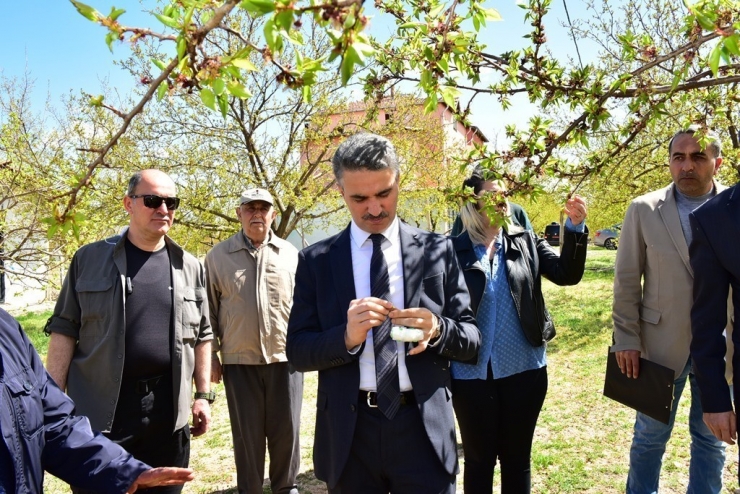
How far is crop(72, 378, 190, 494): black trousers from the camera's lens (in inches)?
111

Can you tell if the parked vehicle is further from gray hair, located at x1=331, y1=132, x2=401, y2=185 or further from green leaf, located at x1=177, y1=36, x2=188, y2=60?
green leaf, located at x1=177, y1=36, x2=188, y2=60

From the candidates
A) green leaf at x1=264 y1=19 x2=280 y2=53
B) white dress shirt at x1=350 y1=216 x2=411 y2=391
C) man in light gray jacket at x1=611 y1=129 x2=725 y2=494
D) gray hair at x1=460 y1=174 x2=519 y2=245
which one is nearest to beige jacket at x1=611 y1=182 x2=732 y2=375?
man in light gray jacket at x1=611 y1=129 x2=725 y2=494

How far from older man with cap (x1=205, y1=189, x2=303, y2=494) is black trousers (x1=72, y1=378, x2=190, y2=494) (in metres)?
0.91

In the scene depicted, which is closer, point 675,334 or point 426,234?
point 426,234

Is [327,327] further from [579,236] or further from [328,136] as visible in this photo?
[328,136]

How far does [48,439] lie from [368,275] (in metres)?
1.28

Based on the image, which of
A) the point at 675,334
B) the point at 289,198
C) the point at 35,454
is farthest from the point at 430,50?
the point at 289,198

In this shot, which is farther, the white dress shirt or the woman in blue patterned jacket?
the woman in blue patterned jacket

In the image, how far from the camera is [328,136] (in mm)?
9898

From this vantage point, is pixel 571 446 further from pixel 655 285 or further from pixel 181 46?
pixel 181 46

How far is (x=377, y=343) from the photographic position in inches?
84.0

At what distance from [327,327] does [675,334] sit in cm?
211

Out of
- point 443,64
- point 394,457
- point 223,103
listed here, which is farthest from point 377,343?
point 223,103

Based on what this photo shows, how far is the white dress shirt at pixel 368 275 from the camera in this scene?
7.04 ft
